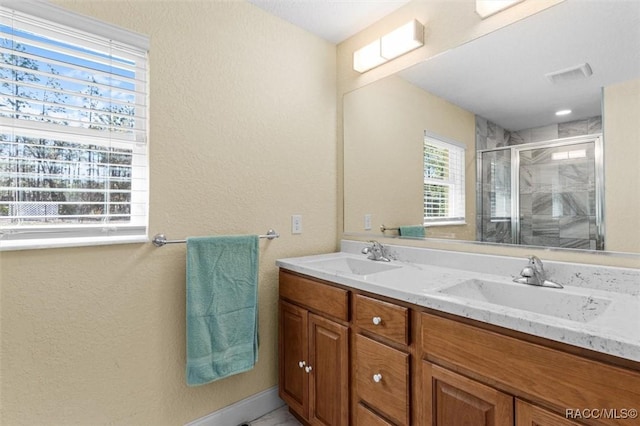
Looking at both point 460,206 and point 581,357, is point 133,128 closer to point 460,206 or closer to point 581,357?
point 460,206

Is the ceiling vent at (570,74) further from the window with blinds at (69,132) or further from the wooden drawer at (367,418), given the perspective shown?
the window with blinds at (69,132)

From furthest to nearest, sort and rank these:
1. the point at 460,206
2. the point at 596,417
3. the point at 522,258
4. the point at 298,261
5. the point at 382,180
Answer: the point at 382,180 < the point at 298,261 < the point at 460,206 < the point at 522,258 < the point at 596,417

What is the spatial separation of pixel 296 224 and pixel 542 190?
4.23 ft

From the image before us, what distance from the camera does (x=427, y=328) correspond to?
1.07 meters

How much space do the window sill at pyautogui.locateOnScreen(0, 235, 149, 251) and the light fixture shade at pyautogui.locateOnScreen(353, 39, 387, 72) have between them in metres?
1.61

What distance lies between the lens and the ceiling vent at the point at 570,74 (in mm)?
1221

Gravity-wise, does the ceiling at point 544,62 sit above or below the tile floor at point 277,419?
above

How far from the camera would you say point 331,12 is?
1.85 metres

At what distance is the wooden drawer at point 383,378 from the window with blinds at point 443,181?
2.58ft

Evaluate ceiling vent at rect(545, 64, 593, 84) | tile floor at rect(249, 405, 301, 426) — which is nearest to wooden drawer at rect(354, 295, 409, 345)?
tile floor at rect(249, 405, 301, 426)

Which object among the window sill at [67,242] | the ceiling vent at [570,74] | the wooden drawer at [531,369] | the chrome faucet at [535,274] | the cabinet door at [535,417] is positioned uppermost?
the ceiling vent at [570,74]

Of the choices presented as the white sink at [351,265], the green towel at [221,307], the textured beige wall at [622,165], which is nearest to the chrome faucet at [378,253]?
the white sink at [351,265]

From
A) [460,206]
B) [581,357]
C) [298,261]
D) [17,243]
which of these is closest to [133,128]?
[17,243]

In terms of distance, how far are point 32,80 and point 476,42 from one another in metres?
1.95
